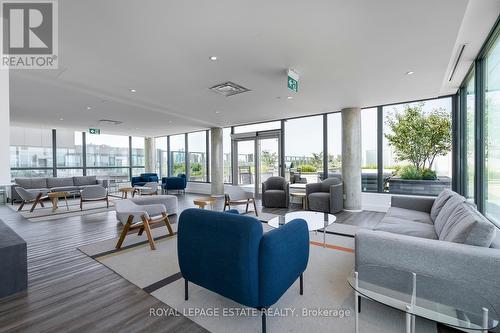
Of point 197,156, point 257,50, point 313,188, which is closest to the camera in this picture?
point 257,50

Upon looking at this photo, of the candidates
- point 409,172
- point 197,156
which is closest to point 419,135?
point 409,172

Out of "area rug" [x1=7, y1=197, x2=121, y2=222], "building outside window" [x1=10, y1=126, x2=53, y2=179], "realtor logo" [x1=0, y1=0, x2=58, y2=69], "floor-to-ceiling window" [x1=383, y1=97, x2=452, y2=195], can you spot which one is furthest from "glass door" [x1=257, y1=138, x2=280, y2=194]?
"building outside window" [x1=10, y1=126, x2=53, y2=179]

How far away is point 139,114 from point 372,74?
5870mm

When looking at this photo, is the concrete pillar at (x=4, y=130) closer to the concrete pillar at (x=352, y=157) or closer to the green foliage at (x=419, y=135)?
the concrete pillar at (x=352, y=157)

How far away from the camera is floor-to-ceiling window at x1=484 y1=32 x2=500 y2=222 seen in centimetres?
266

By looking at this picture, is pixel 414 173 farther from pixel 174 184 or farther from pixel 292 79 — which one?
pixel 174 184

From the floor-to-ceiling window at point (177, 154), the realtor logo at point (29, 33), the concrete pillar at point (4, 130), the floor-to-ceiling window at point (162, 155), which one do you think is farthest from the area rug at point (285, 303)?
the floor-to-ceiling window at point (162, 155)

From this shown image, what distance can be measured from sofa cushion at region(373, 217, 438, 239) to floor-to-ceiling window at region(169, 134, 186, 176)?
914cm

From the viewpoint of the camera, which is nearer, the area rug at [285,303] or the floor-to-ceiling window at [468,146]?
the area rug at [285,303]

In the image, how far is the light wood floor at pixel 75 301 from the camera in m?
1.79

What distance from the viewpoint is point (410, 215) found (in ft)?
11.0

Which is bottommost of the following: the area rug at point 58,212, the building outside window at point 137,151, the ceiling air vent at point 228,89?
the area rug at point 58,212

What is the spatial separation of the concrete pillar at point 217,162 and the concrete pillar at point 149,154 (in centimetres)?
450

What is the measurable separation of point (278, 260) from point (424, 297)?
0.97m
